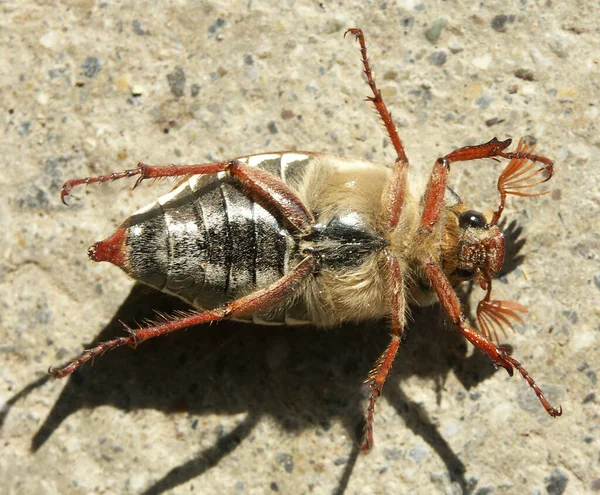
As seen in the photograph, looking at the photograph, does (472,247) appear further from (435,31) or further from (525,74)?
(435,31)

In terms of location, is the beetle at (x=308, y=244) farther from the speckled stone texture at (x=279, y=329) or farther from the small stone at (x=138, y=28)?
the small stone at (x=138, y=28)

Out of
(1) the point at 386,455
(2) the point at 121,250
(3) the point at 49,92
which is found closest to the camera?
(2) the point at 121,250

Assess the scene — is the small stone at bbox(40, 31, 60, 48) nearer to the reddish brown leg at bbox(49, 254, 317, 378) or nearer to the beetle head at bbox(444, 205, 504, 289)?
the reddish brown leg at bbox(49, 254, 317, 378)

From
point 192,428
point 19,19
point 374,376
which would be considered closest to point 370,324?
point 374,376

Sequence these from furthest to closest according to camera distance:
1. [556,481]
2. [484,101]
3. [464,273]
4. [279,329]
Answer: [484,101], [279,329], [556,481], [464,273]

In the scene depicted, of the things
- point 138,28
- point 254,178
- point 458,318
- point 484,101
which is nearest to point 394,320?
point 458,318

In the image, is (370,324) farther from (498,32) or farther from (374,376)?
(498,32)

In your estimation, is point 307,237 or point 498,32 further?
point 498,32
